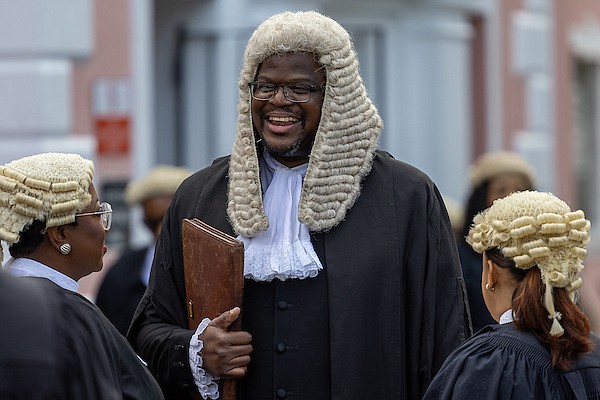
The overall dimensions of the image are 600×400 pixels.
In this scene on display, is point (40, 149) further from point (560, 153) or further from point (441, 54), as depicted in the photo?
point (560, 153)

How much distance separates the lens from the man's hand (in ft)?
13.6

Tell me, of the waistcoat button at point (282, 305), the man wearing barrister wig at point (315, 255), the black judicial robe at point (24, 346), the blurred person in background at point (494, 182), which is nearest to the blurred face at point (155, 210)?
the blurred person in background at point (494, 182)

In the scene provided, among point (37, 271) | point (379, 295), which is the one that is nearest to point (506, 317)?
point (379, 295)

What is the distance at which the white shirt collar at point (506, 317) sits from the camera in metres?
3.84

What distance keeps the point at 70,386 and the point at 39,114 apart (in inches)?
209

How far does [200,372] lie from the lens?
420 cm

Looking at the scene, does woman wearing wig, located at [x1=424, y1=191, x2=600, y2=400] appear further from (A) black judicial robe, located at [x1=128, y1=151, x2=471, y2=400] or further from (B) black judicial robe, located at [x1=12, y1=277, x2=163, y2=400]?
(B) black judicial robe, located at [x1=12, y1=277, x2=163, y2=400]

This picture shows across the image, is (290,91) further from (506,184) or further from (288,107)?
(506,184)

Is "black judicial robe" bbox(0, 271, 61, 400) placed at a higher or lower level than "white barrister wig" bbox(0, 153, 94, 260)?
lower

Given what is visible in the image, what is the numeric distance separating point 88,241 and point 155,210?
10.5 feet

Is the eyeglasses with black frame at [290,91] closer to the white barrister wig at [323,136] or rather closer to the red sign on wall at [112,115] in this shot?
the white barrister wig at [323,136]

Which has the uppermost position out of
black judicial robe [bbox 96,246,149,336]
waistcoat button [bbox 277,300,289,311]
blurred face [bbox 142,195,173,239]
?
blurred face [bbox 142,195,173,239]

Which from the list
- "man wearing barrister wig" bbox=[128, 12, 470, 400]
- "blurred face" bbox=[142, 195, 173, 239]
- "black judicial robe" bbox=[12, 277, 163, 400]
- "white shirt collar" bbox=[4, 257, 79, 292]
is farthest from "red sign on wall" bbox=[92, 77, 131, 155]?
"black judicial robe" bbox=[12, 277, 163, 400]

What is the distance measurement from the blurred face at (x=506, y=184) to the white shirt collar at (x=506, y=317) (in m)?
3.11
